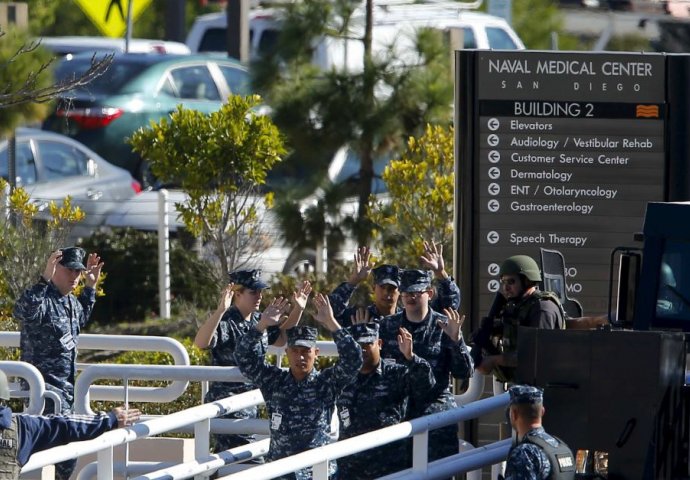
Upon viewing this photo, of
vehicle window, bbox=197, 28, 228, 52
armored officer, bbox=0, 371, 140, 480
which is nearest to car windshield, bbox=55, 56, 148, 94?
vehicle window, bbox=197, 28, 228, 52

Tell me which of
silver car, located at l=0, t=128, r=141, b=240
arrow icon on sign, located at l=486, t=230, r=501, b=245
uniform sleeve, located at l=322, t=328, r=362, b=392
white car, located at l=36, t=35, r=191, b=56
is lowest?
uniform sleeve, located at l=322, t=328, r=362, b=392

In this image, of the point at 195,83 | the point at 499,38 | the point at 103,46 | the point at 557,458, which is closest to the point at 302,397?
the point at 557,458

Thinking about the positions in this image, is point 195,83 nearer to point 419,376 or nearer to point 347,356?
point 419,376

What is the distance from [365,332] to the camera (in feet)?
26.9

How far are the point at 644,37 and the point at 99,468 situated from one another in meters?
16.6

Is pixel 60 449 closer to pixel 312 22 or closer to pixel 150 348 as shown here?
pixel 150 348

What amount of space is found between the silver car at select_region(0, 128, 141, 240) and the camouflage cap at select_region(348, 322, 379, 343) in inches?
390

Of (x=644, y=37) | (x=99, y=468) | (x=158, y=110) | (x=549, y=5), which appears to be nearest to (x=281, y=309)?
(x=99, y=468)

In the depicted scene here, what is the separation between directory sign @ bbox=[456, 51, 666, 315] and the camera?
412 inches

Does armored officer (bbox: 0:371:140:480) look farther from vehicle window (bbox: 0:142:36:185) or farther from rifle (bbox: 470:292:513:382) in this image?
vehicle window (bbox: 0:142:36:185)

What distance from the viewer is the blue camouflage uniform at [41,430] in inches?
261

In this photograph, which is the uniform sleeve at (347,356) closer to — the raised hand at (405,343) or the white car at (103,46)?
the raised hand at (405,343)

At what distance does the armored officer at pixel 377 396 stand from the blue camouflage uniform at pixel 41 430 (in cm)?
154

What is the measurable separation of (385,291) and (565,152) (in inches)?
77.1
